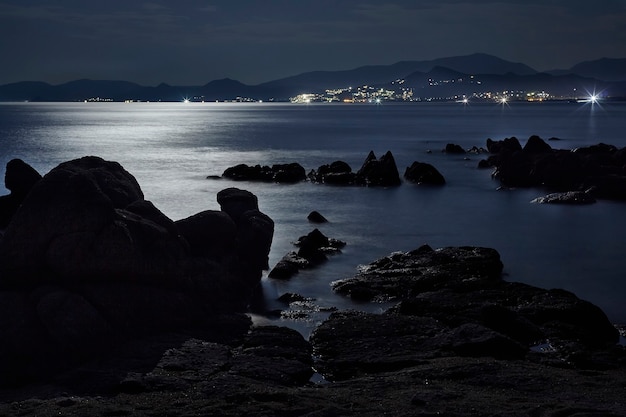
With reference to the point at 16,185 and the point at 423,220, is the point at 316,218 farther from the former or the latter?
the point at 16,185

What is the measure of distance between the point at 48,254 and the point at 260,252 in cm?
800

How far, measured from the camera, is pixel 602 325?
17609 millimetres

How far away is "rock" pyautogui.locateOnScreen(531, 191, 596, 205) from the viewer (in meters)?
43.3

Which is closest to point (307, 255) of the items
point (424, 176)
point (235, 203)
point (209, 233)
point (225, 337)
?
point (235, 203)

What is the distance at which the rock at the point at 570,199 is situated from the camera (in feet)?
142

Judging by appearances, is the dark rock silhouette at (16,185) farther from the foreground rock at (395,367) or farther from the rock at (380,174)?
the rock at (380,174)

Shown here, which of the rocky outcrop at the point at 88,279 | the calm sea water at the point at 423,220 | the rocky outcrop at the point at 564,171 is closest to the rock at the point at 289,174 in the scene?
the calm sea water at the point at 423,220

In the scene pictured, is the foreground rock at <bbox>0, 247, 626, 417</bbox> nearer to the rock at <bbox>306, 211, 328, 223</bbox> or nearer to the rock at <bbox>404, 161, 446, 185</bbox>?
the rock at <bbox>306, 211, 328, 223</bbox>

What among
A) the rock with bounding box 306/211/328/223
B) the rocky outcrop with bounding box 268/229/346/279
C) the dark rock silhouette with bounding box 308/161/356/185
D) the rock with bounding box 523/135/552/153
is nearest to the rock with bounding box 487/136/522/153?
the rock with bounding box 523/135/552/153

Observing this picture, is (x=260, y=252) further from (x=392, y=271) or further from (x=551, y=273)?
(x=551, y=273)

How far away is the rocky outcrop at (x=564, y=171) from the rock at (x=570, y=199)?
2196mm

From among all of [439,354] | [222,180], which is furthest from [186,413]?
[222,180]

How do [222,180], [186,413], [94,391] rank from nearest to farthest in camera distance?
[186,413] < [94,391] < [222,180]

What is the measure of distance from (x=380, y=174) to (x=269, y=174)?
33.2 feet
